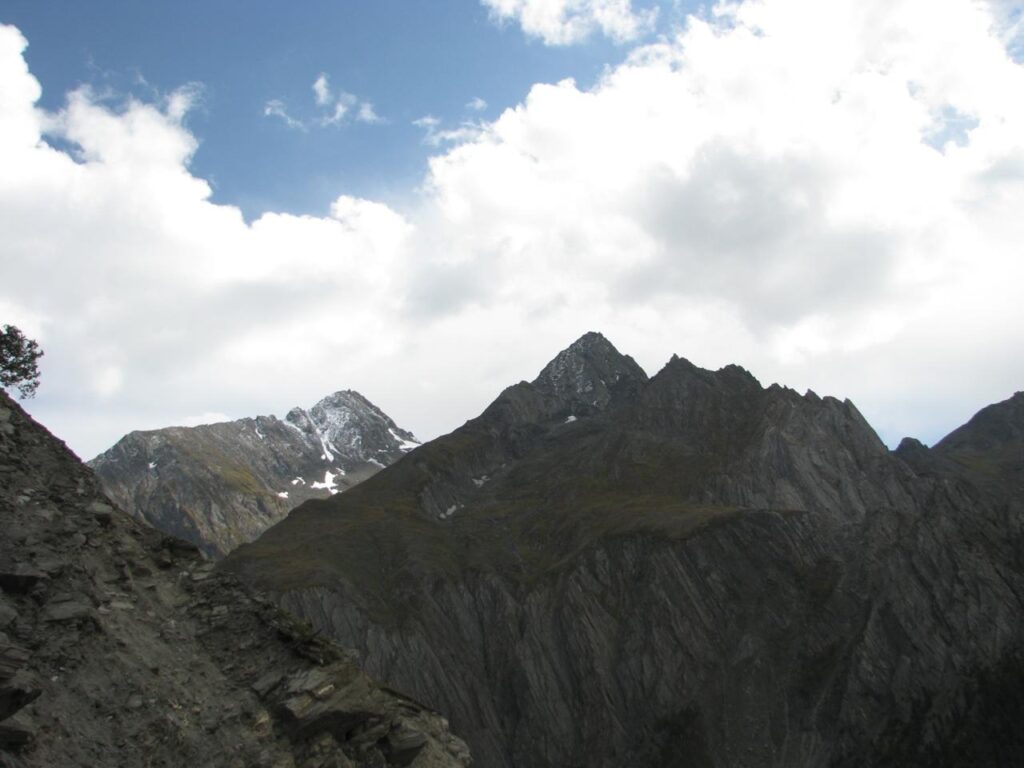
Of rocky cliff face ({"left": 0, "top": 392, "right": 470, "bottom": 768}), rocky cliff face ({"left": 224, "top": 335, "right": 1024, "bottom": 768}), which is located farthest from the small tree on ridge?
rocky cliff face ({"left": 224, "top": 335, "right": 1024, "bottom": 768})

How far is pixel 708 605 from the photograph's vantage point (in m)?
125

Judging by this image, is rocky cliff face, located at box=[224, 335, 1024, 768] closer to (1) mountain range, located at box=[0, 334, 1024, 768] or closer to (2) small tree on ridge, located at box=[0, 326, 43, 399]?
(1) mountain range, located at box=[0, 334, 1024, 768]

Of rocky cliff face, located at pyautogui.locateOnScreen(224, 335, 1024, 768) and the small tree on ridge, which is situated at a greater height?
the small tree on ridge

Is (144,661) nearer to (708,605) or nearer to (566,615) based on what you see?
(708,605)

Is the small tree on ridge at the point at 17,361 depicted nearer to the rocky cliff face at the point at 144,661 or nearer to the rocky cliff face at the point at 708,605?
the rocky cliff face at the point at 144,661

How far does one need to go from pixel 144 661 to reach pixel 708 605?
366ft

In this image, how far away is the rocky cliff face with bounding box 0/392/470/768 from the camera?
21672 millimetres

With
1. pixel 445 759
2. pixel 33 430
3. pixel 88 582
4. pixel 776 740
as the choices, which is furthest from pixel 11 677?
pixel 776 740

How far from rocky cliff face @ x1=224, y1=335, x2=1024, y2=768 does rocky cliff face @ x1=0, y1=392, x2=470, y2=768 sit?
84.8 m

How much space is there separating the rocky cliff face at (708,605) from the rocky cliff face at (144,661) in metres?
84.8

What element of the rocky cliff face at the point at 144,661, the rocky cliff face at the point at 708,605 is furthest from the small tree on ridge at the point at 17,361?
the rocky cliff face at the point at 708,605

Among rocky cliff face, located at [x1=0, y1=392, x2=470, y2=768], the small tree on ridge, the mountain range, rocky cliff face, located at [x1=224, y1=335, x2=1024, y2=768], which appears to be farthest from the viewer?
rocky cliff face, located at [x1=224, y1=335, x2=1024, y2=768]

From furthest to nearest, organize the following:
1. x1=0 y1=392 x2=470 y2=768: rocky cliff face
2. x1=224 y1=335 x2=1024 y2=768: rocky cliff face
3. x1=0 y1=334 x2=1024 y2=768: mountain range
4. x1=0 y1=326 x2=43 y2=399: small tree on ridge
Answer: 1. x1=224 y1=335 x2=1024 y2=768: rocky cliff face
2. x1=0 y1=326 x2=43 y2=399: small tree on ridge
3. x1=0 y1=334 x2=1024 y2=768: mountain range
4. x1=0 y1=392 x2=470 y2=768: rocky cliff face

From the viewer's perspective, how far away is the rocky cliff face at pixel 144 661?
21.7 m
